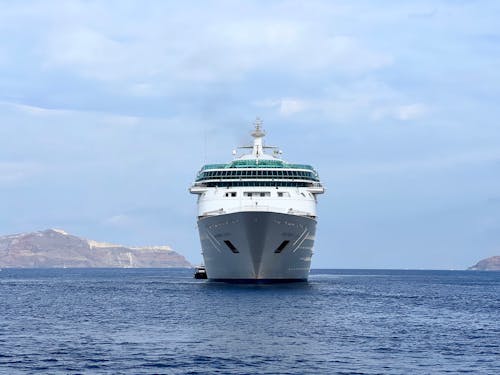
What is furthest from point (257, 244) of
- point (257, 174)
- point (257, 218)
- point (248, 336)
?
point (248, 336)

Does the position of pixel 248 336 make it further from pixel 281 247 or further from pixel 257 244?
pixel 281 247

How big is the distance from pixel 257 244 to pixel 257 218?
9.82 feet

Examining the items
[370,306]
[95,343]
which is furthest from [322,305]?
[95,343]

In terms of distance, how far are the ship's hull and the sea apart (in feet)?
23.0

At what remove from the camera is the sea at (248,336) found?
44312mm

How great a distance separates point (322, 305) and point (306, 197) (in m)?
28.2

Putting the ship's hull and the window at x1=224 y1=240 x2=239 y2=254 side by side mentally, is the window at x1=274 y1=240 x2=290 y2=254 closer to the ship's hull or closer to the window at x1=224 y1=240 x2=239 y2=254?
the ship's hull

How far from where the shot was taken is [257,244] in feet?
306

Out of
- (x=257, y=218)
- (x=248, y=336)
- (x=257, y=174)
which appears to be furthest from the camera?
(x=257, y=174)

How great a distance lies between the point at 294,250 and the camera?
325 feet

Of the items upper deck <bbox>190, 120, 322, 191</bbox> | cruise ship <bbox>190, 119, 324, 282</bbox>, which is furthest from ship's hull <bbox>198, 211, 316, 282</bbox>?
upper deck <bbox>190, 120, 322, 191</bbox>

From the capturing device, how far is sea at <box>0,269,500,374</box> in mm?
44312

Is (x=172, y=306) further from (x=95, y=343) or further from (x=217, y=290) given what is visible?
(x=95, y=343)

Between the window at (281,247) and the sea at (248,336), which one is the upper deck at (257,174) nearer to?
the window at (281,247)
